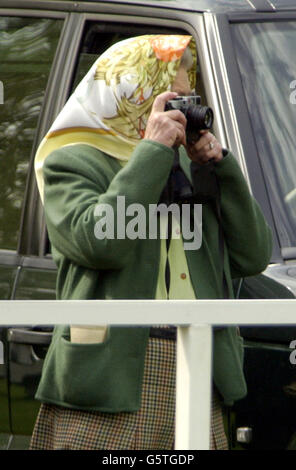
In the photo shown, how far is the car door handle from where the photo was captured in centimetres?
339

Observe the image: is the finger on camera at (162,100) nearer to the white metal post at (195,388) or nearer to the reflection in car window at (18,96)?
the white metal post at (195,388)

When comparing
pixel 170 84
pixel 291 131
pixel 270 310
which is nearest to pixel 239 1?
pixel 291 131

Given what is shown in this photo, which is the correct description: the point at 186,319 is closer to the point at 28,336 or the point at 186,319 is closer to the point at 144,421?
the point at 144,421

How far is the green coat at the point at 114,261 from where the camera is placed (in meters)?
2.59

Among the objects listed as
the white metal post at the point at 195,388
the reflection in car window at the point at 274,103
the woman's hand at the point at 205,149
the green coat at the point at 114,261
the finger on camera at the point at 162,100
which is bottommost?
the white metal post at the point at 195,388

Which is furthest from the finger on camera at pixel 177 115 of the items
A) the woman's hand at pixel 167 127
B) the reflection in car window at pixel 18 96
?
the reflection in car window at pixel 18 96

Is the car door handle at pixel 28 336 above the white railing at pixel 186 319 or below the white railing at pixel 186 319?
above

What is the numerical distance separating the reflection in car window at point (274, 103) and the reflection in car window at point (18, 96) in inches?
28.1

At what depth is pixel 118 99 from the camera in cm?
281

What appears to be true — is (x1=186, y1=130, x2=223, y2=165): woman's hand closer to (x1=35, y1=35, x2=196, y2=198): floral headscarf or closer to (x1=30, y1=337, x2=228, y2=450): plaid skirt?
(x1=35, y1=35, x2=196, y2=198): floral headscarf

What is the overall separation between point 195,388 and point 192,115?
882mm

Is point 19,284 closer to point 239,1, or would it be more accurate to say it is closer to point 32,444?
point 32,444

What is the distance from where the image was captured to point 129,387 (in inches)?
102

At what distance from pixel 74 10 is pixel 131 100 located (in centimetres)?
116
